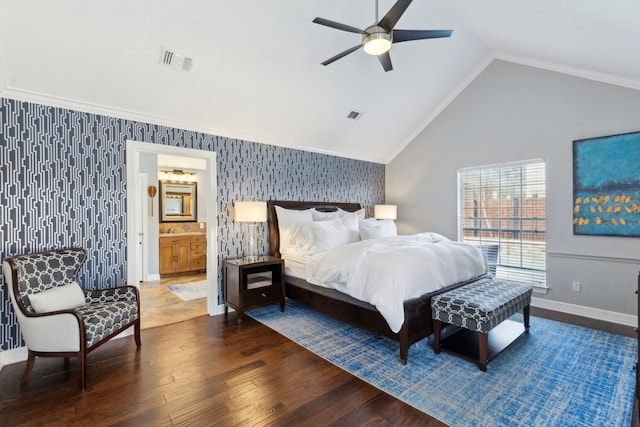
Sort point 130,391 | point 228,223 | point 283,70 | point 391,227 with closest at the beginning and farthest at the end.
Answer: point 130,391, point 283,70, point 228,223, point 391,227

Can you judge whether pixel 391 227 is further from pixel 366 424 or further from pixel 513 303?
pixel 366 424

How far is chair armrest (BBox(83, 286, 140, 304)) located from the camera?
3.07 m

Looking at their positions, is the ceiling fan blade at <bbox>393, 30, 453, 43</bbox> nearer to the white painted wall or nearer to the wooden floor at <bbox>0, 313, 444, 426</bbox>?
the white painted wall

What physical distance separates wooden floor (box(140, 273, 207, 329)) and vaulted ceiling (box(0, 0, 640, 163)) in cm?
254

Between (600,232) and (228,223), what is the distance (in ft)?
16.2

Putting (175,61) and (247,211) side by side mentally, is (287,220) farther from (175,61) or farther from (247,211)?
(175,61)

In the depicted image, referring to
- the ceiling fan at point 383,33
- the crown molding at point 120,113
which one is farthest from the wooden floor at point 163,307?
the ceiling fan at point 383,33

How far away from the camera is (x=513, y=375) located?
257 centimetres

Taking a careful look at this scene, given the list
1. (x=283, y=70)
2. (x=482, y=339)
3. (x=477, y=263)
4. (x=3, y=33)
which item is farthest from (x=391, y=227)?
(x=3, y=33)

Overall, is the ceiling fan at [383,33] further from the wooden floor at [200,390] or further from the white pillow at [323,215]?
the wooden floor at [200,390]

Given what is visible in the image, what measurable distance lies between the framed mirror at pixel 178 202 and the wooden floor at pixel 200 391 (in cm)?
415

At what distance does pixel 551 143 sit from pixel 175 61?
4.97m

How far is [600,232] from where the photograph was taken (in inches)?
152

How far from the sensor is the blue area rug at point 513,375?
210 cm
